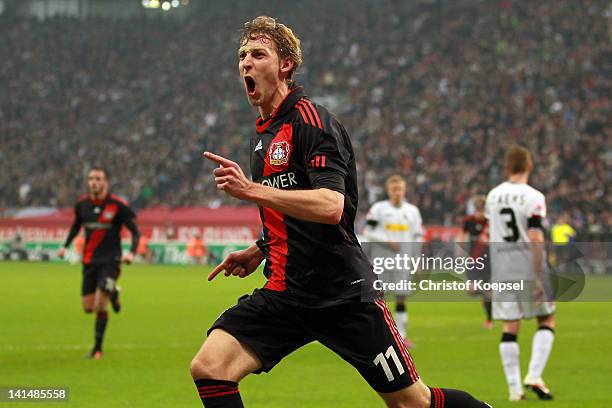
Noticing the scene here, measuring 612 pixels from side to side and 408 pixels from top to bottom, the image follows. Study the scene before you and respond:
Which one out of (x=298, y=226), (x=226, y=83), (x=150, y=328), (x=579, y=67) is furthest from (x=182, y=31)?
(x=298, y=226)

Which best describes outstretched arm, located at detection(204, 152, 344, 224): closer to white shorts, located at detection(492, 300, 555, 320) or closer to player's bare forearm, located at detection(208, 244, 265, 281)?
player's bare forearm, located at detection(208, 244, 265, 281)

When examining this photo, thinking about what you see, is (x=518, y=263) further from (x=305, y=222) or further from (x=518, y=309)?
(x=305, y=222)

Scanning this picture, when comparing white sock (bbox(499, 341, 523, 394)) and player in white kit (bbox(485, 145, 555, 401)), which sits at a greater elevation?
player in white kit (bbox(485, 145, 555, 401))

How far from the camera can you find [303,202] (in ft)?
16.0

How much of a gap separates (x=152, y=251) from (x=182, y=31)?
17.3 metres

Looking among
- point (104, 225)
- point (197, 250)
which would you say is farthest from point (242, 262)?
point (197, 250)

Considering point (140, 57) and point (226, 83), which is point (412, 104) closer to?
point (226, 83)

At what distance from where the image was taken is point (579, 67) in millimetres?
40625

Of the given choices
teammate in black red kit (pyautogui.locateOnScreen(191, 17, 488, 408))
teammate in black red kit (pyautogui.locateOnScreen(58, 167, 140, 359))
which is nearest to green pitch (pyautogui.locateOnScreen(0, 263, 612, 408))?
teammate in black red kit (pyautogui.locateOnScreen(58, 167, 140, 359))

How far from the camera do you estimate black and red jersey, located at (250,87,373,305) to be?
5273 millimetres

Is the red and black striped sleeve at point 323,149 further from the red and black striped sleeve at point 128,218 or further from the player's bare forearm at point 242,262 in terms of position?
the red and black striped sleeve at point 128,218

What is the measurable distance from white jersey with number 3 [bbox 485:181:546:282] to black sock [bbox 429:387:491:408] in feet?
14.3

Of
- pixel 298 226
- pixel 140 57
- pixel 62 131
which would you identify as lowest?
pixel 298 226

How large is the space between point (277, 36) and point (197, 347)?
9586mm
